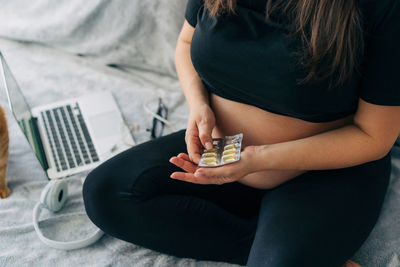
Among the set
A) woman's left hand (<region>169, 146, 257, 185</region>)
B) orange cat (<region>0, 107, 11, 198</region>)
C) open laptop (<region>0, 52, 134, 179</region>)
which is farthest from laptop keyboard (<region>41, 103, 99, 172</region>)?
woman's left hand (<region>169, 146, 257, 185</region>)

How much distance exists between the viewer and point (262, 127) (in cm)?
88

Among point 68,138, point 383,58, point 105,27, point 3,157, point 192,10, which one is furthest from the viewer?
point 105,27

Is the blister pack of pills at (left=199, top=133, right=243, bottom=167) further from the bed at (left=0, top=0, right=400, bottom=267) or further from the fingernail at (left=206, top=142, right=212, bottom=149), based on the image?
the bed at (left=0, top=0, right=400, bottom=267)

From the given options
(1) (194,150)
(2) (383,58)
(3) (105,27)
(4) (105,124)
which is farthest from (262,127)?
(3) (105,27)

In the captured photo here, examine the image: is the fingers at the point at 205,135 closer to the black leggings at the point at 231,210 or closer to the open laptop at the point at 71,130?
the black leggings at the point at 231,210

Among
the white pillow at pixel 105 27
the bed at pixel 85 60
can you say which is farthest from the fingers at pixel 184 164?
the white pillow at pixel 105 27

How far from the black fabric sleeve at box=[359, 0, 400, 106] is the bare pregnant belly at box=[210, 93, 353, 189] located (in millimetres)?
141

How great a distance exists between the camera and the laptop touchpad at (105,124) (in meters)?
1.29

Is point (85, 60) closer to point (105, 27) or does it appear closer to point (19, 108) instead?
point (105, 27)

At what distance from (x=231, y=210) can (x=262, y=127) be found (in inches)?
10.1

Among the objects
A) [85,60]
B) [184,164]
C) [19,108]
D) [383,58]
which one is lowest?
[85,60]

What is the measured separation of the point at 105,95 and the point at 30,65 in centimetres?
37

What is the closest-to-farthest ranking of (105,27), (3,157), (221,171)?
(221,171), (3,157), (105,27)

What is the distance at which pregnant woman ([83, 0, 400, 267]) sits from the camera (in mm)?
703
